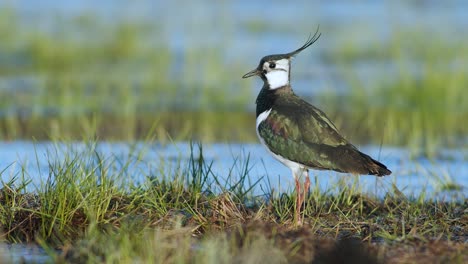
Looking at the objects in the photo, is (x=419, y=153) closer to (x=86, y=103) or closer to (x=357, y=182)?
(x=357, y=182)

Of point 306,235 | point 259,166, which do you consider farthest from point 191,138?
point 306,235

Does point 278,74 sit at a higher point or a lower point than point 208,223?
higher

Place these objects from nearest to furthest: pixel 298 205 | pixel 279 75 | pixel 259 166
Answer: pixel 298 205
pixel 279 75
pixel 259 166

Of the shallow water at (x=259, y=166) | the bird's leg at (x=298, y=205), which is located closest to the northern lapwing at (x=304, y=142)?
the bird's leg at (x=298, y=205)

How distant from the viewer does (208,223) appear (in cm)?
634

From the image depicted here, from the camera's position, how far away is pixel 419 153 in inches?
413

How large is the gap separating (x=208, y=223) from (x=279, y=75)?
66.0 inches

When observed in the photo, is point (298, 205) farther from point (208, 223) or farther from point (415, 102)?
point (415, 102)

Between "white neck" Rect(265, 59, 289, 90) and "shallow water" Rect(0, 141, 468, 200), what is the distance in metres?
0.59

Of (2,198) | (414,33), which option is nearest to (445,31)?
(414,33)

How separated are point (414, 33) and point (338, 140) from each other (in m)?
8.46

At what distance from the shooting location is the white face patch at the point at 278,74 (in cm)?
759

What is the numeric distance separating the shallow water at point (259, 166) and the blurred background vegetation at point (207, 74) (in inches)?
10.4

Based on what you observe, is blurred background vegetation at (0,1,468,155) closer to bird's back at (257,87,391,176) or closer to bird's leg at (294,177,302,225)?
bird's back at (257,87,391,176)
